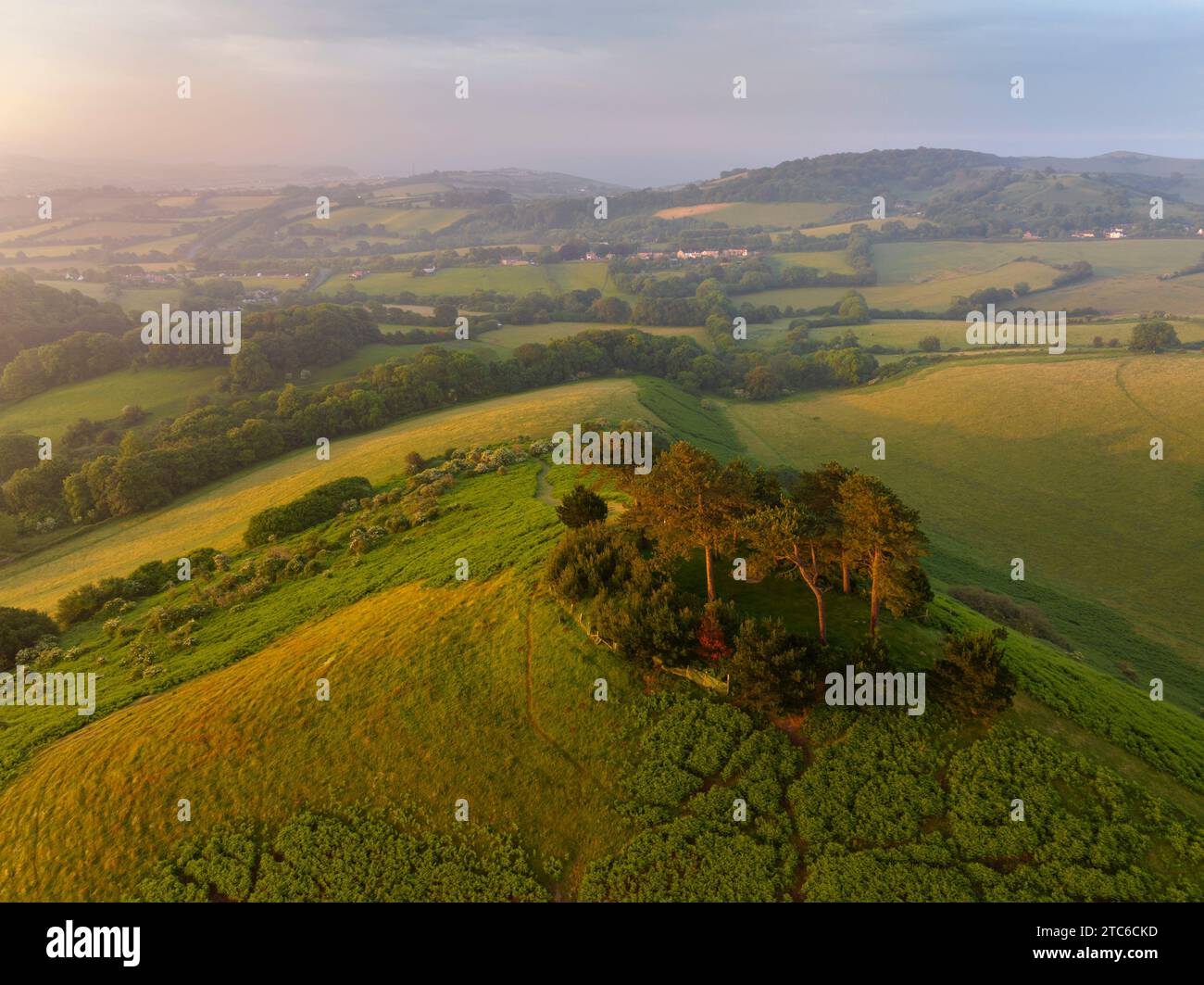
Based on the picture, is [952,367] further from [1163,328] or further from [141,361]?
[141,361]

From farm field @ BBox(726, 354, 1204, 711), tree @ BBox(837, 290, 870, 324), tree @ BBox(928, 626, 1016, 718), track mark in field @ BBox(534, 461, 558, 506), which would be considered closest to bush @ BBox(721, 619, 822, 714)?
tree @ BBox(928, 626, 1016, 718)

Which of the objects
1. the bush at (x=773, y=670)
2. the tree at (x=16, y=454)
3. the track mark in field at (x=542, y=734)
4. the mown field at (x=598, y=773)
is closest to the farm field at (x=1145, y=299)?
the mown field at (x=598, y=773)

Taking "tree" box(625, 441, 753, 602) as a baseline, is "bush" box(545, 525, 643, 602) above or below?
below

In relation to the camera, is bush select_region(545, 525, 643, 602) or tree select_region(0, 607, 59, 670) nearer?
Answer: bush select_region(545, 525, 643, 602)

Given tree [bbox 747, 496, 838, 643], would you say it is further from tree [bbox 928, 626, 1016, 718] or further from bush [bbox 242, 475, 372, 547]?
bush [bbox 242, 475, 372, 547]

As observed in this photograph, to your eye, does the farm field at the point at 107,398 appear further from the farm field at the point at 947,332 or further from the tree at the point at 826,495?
the farm field at the point at 947,332

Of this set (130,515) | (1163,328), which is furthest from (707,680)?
(1163,328)
